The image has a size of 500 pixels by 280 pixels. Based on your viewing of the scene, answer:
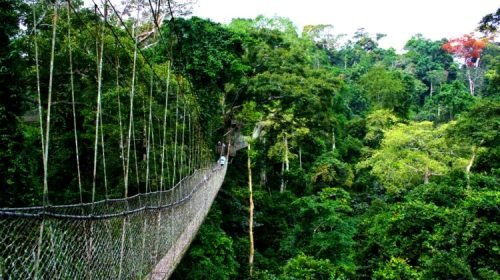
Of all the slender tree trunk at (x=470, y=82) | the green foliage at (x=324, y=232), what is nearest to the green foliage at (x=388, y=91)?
the slender tree trunk at (x=470, y=82)

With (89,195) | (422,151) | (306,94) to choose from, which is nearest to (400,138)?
(422,151)

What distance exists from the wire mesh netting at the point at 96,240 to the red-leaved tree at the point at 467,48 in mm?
25636

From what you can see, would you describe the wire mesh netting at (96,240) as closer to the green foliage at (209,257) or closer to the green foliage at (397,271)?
the green foliage at (209,257)

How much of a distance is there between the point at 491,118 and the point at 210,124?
5.30 metres

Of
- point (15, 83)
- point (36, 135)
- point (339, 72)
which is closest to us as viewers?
point (15, 83)

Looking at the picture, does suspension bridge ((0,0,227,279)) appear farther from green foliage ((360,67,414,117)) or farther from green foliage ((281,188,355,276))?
green foliage ((360,67,414,117))

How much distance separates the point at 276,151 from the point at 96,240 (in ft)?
38.2

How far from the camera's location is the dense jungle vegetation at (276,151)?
5113 mm

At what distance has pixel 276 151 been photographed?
13555 mm

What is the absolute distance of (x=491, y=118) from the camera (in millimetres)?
7211

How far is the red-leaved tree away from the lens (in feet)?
86.3

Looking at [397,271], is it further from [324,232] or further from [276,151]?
[276,151]

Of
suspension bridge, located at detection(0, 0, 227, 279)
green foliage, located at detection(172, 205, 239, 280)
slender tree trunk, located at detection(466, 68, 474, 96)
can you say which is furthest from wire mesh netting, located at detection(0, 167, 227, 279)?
slender tree trunk, located at detection(466, 68, 474, 96)

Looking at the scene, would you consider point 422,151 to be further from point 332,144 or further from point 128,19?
point 128,19
